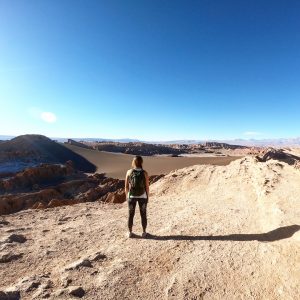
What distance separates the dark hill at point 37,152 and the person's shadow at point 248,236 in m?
37.4

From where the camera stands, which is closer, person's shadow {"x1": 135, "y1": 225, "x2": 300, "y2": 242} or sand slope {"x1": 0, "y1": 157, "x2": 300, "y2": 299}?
sand slope {"x1": 0, "y1": 157, "x2": 300, "y2": 299}

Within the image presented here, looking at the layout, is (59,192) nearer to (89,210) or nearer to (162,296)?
(89,210)

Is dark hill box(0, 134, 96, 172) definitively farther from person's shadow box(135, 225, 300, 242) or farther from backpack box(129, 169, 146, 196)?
person's shadow box(135, 225, 300, 242)

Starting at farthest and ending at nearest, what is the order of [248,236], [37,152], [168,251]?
[37,152] → [248,236] → [168,251]

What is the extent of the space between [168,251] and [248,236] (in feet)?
5.68

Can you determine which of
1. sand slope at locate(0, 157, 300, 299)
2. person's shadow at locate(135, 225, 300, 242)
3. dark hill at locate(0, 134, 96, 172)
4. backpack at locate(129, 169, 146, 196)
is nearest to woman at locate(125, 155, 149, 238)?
backpack at locate(129, 169, 146, 196)

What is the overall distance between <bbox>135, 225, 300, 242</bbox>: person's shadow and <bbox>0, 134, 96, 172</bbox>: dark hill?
37.4m

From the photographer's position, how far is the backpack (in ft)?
19.0

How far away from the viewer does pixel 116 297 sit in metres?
3.78

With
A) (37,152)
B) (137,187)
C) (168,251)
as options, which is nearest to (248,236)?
(168,251)

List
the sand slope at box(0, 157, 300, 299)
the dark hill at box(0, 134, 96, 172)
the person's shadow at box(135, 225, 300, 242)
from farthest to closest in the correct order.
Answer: the dark hill at box(0, 134, 96, 172) → the person's shadow at box(135, 225, 300, 242) → the sand slope at box(0, 157, 300, 299)

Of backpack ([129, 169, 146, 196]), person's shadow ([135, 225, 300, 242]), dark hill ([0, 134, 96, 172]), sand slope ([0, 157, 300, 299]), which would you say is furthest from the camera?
dark hill ([0, 134, 96, 172])

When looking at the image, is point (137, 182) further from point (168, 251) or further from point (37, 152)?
point (37, 152)

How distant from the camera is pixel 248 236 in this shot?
19.0 feet
